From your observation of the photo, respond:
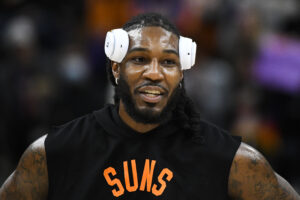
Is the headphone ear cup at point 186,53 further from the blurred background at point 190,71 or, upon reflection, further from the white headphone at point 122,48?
the blurred background at point 190,71

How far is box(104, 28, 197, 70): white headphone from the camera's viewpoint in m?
3.67

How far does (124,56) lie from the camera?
3.70m

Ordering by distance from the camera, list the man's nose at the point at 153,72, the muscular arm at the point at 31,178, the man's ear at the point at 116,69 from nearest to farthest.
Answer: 1. the man's nose at the point at 153,72
2. the muscular arm at the point at 31,178
3. the man's ear at the point at 116,69

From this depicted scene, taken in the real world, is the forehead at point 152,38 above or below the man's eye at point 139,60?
above

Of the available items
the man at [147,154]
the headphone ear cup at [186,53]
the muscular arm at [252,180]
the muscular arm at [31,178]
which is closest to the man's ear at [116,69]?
the man at [147,154]

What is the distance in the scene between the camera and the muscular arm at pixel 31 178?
3721 millimetres

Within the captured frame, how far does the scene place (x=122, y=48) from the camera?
3.66 metres

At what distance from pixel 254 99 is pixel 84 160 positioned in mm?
3871

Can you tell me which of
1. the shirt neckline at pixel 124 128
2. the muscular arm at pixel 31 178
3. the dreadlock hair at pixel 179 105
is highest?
the dreadlock hair at pixel 179 105

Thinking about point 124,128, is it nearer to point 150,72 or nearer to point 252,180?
point 150,72

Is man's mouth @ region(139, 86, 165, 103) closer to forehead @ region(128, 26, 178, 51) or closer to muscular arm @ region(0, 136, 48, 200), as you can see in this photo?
forehead @ region(128, 26, 178, 51)

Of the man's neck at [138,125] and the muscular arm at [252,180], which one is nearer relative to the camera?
the muscular arm at [252,180]

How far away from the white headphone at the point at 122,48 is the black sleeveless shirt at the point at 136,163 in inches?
15.3

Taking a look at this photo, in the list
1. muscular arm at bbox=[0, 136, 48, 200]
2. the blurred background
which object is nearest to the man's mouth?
muscular arm at bbox=[0, 136, 48, 200]
